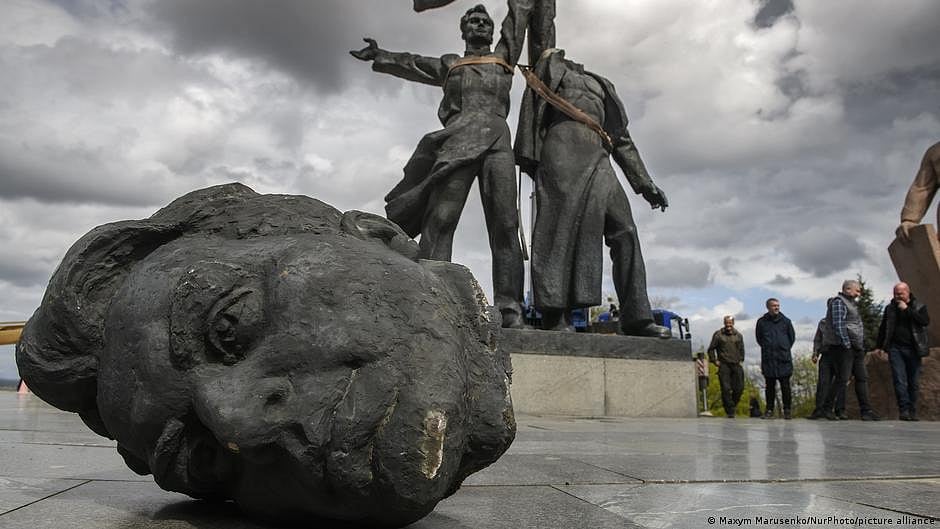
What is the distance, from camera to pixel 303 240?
1.54 metres

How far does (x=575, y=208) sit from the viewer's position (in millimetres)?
8336

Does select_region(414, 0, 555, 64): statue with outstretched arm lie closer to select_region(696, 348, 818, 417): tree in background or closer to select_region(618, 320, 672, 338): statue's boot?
select_region(618, 320, 672, 338): statue's boot

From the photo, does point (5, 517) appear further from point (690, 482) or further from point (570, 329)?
point (570, 329)

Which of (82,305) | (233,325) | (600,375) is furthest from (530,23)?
(233,325)

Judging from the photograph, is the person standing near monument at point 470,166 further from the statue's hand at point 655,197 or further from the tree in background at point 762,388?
the tree in background at point 762,388

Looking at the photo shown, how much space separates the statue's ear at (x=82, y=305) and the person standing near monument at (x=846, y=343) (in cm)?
920

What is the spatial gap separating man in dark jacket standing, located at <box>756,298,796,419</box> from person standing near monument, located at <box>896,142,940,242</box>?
2.67 meters

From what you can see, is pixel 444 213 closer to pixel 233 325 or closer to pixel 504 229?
pixel 504 229

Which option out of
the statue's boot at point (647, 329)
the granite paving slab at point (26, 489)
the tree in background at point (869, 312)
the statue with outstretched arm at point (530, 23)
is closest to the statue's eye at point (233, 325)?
the granite paving slab at point (26, 489)

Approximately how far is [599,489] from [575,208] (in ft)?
20.1

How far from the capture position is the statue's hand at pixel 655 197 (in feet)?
29.6

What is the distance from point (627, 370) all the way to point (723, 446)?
155 inches

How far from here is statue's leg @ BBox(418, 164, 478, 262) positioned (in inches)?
311

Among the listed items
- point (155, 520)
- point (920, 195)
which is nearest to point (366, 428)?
point (155, 520)
